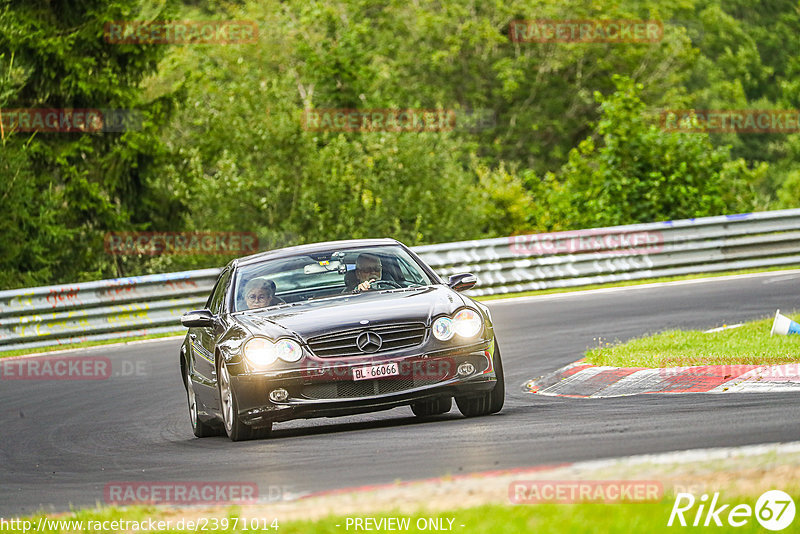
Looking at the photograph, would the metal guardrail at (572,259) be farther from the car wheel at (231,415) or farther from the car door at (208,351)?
the car wheel at (231,415)

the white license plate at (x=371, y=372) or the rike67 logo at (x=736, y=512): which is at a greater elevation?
the rike67 logo at (x=736, y=512)

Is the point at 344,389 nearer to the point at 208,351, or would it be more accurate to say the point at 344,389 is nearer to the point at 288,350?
the point at 288,350

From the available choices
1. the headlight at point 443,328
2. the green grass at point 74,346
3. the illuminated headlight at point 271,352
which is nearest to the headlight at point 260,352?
the illuminated headlight at point 271,352

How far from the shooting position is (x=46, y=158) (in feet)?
94.5

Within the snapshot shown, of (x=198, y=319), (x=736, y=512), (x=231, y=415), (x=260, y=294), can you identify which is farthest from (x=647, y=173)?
(x=736, y=512)

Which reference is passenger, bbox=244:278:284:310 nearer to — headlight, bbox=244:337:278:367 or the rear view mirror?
the rear view mirror

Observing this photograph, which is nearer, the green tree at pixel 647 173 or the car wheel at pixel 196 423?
the car wheel at pixel 196 423

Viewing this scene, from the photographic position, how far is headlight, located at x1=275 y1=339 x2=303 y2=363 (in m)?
9.44

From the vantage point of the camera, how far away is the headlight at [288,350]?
31.0ft

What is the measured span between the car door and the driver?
1.10 metres

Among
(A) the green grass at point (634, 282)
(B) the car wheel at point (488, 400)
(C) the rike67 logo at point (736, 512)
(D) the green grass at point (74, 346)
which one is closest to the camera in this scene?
(C) the rike67 logo at point (736, 512)

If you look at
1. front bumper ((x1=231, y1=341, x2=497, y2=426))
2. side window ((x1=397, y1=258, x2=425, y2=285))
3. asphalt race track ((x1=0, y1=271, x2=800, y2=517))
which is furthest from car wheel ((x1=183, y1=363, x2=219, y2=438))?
side window ((x1=397, y1=258, x2=425, y2=285))

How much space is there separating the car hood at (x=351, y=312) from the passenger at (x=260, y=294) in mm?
190

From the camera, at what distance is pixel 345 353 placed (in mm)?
9445
